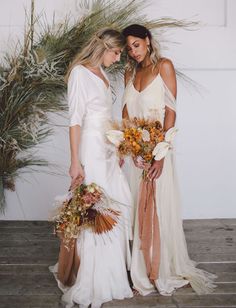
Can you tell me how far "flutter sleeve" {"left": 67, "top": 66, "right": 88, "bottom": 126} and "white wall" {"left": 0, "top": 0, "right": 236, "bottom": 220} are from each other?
1.74 metres

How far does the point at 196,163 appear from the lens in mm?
4789

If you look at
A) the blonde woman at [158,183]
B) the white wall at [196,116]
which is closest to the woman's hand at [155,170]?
the blonde woman at [158,183]

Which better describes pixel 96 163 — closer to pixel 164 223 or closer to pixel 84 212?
pixel 84 212

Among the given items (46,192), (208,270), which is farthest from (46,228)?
(208,270)

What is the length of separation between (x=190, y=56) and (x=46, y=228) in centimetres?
209

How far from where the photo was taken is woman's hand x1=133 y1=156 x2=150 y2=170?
9.82ft

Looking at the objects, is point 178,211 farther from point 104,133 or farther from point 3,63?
point 3,63

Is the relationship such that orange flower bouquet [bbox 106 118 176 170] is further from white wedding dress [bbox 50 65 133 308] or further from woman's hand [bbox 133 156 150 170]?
white wedding dress [bbox 50 65 133 308]

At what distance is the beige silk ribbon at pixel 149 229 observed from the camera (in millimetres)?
3094

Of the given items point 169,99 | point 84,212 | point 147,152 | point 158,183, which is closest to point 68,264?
point 84,212

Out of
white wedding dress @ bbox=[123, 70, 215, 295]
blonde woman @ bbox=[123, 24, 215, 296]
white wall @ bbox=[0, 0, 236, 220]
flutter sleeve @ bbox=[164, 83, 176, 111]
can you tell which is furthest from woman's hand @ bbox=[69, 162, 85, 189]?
white wall @ bbox=[0, 0, 236, 220]

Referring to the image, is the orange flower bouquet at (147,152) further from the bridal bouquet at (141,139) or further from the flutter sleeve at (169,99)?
the flutter sleeve at (169,99)

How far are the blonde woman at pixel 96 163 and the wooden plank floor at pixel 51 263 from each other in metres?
0.13

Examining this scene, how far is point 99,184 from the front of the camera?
3000 millimetres
